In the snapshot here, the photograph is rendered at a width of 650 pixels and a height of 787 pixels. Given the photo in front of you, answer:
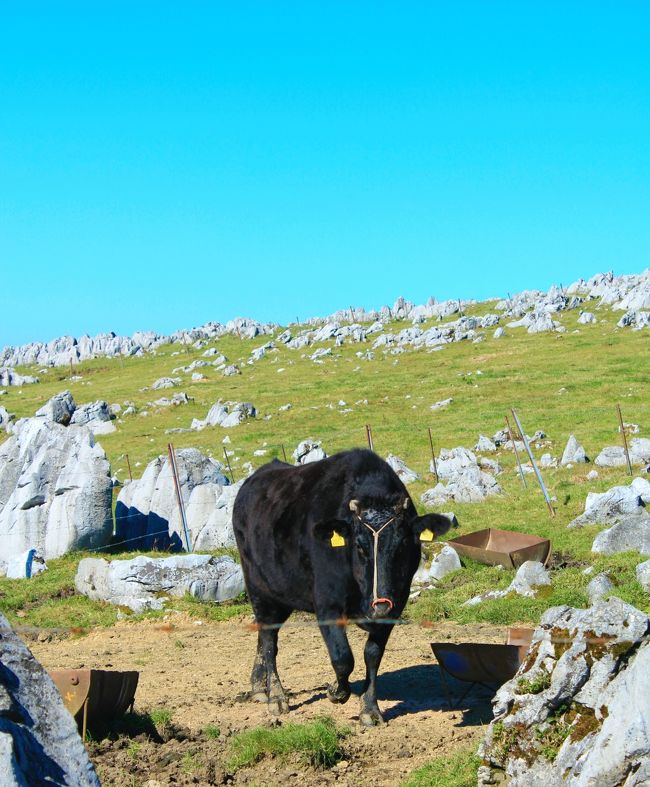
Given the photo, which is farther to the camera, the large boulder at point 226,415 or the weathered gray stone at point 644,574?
the large boulder at point 226,415

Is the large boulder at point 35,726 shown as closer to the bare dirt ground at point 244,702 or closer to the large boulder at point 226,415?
the bare dirt ground at point 244,702

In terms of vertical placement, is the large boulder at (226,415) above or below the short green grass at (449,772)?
above

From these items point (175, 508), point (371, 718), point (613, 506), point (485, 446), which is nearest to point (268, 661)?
point (371, 718)

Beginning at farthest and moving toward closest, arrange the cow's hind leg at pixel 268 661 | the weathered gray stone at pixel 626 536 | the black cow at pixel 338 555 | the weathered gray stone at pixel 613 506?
the weathered gray stone at pixel 613 506, the weathered gray stone at pixel 626 536, the cow's hind leg at pixel 268 661, the black cow at pixel 338 555

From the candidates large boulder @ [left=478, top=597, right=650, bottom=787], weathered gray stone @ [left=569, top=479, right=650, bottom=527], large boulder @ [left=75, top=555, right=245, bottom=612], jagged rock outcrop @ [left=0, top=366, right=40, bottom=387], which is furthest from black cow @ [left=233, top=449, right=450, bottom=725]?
jagged rock outcrop @ [left=0, top=366, right=40, bottom=387]

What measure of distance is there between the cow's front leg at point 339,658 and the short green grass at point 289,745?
1.22 m

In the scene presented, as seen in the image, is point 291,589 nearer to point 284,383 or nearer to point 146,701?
point 146,701

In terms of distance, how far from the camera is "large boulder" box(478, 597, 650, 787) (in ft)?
20.0

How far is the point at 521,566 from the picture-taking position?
16562mm

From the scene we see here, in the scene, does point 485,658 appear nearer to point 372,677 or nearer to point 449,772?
point 372,677

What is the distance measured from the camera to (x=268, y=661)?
12023 mm

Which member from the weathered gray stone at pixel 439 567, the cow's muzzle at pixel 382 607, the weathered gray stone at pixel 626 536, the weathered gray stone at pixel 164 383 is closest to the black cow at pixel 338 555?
the cow's muzzle at pixel 382 607

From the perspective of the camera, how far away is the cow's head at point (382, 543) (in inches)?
406

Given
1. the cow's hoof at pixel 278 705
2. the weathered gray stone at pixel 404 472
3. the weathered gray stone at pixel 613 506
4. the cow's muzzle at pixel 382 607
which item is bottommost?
the cow's hoof at pixel 278 705
